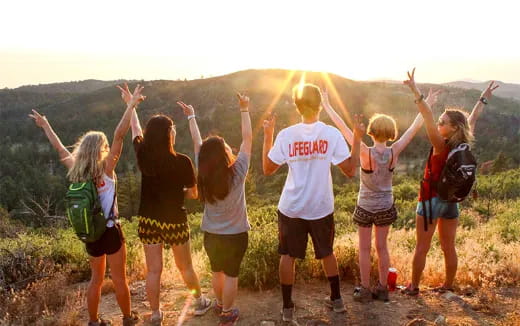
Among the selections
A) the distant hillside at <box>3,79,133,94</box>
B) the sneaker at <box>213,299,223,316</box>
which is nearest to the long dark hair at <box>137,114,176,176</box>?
the sneaker at <box>213,299,223,316</box>

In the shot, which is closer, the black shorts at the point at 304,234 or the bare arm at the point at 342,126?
the black shorts at the point at 304,234

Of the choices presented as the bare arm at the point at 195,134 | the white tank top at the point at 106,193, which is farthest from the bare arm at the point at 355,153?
the white tank top at the point at 106,193

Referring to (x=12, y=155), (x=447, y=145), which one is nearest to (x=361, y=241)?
(x=447, y=145)

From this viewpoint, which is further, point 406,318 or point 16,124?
point 16,124

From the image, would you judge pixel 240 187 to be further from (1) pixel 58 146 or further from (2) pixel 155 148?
(1) pixel 58 146

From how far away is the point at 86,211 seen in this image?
3.13 meters

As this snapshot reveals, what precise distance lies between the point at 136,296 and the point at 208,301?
999 mm

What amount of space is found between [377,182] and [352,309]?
1190mm

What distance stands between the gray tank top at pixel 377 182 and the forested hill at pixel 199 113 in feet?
131

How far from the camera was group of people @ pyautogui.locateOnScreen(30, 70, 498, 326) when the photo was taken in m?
3.19

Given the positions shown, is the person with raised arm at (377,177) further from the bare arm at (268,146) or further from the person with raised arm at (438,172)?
the bare arm at (268,146)

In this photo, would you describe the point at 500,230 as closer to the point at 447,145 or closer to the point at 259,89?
the point at 447,145

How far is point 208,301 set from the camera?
393 centimetres

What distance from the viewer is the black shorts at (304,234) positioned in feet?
10.6
